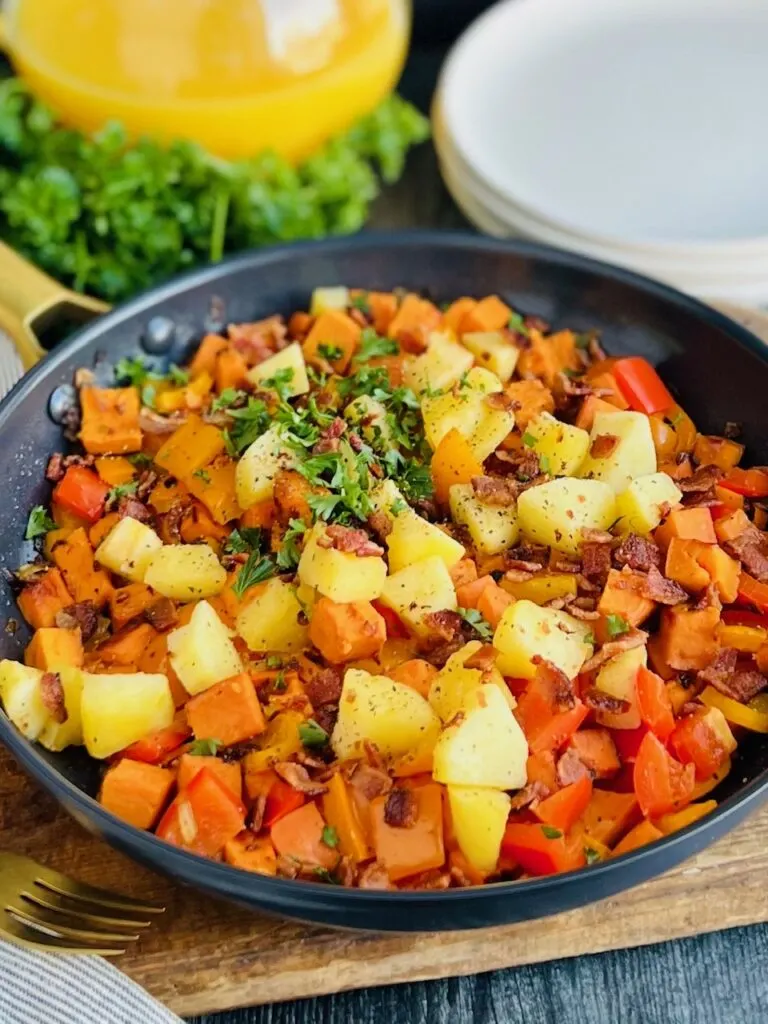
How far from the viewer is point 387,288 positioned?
304cm

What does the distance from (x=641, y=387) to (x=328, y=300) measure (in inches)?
32.2

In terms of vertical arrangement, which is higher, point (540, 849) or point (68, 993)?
point (540, 849)

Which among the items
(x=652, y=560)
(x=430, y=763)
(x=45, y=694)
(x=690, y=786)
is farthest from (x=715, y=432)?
(x=45, y=694)

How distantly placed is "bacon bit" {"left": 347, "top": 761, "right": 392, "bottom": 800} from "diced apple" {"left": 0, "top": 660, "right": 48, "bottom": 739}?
24.1 inches

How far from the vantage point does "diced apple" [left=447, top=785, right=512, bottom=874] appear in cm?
194

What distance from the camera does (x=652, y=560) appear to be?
2318 mm

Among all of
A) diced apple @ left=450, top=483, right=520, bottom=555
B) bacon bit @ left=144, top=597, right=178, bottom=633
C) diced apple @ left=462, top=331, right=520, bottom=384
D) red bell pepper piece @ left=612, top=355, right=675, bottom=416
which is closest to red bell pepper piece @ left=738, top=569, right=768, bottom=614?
diced apple @ left=450, top=483, right=520, bottom=555

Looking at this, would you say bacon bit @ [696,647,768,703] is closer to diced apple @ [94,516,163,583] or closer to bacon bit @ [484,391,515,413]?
bacon bit @ [484,391,515,413]

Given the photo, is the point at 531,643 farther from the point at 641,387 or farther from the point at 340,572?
the point at 641,387

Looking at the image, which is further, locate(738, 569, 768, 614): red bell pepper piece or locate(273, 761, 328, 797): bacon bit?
locate(738, 569, 768, 614): red bell pepper piece

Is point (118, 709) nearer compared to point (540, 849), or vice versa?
point (540, 849)

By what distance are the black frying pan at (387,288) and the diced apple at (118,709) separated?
9 cm

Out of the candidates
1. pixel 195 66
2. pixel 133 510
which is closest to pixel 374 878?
pixel 133 510

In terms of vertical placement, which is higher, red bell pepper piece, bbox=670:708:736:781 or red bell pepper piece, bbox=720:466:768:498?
red bell pepper piece, bbox=720:466:768:498
